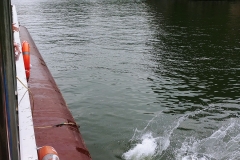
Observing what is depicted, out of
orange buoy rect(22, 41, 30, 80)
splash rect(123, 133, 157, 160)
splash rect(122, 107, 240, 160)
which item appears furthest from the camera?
splash rect(122, 107, 240, 160)

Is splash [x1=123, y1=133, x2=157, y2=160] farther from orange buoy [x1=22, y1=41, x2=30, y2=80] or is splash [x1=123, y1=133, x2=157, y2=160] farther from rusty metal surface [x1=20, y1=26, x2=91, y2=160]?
orange buoy [x1=22, y1=41, x2=30, y2=80]

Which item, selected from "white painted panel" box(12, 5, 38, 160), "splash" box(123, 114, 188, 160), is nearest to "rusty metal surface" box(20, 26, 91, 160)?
"white painted panel" box(12, 5, 38, 160)

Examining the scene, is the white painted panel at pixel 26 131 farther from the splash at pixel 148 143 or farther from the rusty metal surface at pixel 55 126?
the splash at pixel 148 143

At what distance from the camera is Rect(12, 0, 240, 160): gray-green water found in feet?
28.7

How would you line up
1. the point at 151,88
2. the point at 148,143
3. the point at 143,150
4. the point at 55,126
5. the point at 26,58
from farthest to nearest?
the point at 151,88 → the point at 148,143 → the point at 143,150 → the point at 26,58 → the point at 55,126

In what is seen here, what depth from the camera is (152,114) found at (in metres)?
10.8

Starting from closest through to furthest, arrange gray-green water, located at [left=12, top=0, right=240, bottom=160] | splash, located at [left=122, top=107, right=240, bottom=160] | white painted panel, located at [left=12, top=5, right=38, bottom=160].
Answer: white painted panel, located at [left=12, top=5, right=38, bottom=160], splash, located at [left=122, top=107, right=240, bottom=160], gray-green water, located at [left=12, top=0, right=240, bottom=160]

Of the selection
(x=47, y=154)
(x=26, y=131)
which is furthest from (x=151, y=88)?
(x=47, y=154)

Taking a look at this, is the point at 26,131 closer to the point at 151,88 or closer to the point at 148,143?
the point at 148,143

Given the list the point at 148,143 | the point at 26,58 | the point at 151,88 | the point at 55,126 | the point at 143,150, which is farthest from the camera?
the point at 151,88

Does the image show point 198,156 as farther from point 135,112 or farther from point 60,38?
point 60,38

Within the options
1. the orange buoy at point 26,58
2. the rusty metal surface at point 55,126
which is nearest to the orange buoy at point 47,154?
the rusty metal surface at point 55,126

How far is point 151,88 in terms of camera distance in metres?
13.3

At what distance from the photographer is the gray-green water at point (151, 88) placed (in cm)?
875
